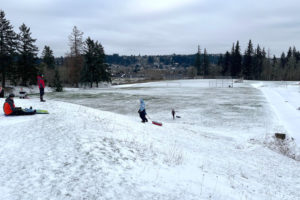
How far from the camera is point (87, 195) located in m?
4.92

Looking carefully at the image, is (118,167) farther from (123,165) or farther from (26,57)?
(26,57)

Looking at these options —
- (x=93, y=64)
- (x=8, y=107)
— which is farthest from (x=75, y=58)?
(x=8, y=107)

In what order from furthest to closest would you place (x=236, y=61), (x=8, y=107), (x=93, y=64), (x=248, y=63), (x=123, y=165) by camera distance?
(x=236, y=61) < (x=248, y=63) < (x=93, y=64) < (x=8, y=107) < (x=123, y=165)

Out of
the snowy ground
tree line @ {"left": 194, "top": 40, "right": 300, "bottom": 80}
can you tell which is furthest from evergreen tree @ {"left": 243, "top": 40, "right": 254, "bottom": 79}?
the snowy ground

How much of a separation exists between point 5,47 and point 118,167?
51878mm

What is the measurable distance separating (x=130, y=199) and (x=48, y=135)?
204 inches

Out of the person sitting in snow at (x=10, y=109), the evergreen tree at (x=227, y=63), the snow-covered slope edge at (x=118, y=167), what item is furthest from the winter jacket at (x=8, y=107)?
the evergreen tree at (x=227, y=63)

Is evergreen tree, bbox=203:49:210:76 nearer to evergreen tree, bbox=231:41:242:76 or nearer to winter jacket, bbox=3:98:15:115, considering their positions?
evergreen tree, bbox=231:41:242:76

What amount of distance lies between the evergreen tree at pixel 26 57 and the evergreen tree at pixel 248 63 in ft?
273

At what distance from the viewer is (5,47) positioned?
45875mm

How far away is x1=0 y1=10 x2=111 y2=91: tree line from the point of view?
4612cm

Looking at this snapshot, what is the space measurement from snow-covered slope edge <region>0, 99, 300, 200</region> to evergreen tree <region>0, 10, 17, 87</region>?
43111 mm

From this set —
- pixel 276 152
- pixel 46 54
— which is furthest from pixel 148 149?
pixel 46 54

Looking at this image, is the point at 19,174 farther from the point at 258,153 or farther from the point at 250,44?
the point at 250,44
